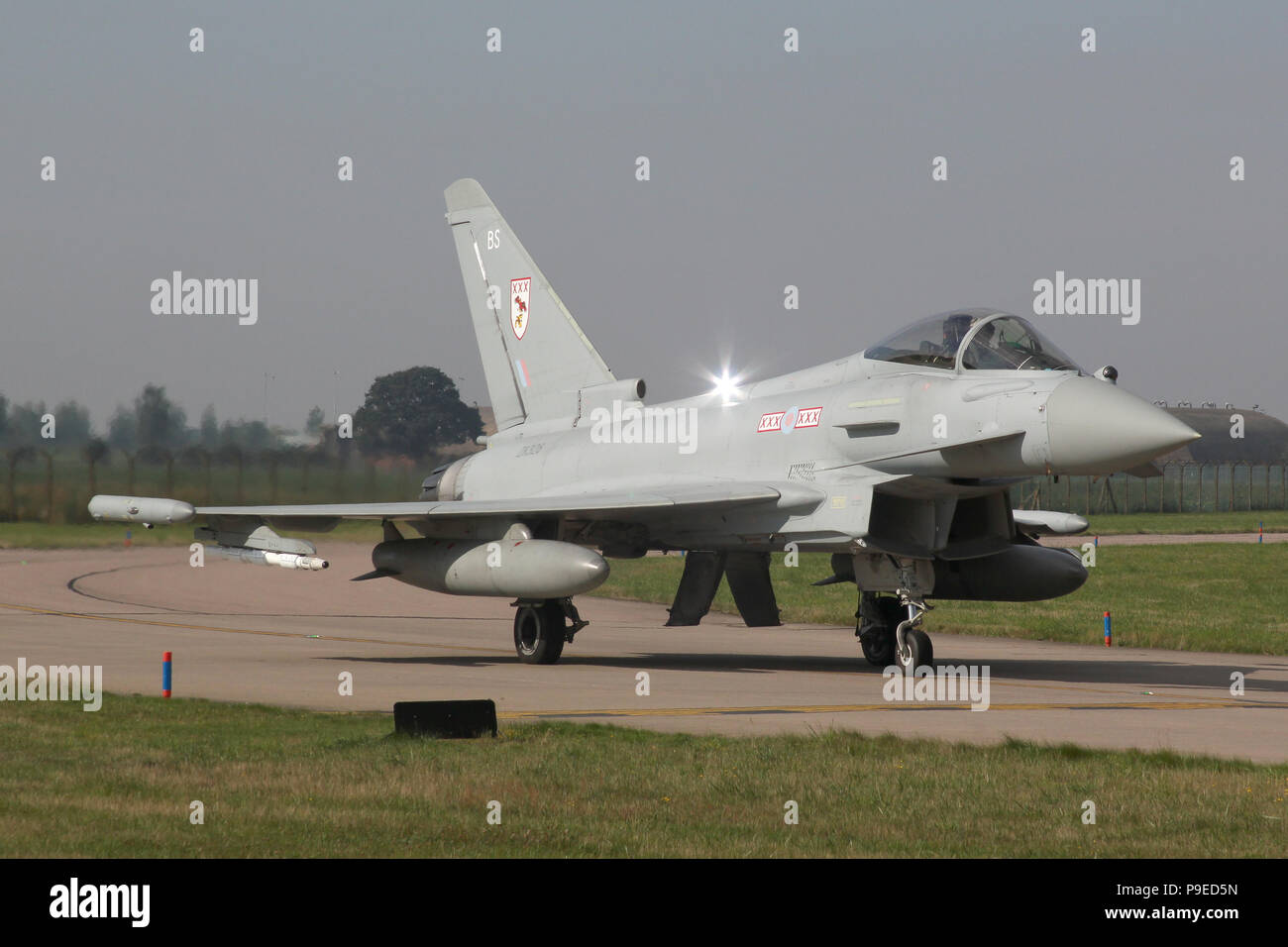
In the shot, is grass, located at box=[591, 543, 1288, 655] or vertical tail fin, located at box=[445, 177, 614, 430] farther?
grass, located at box=[591, 543, 1288, 655]

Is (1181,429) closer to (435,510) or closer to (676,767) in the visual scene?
(676,767)

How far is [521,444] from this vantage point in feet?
69.7

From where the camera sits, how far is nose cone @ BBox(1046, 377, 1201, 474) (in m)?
14.5

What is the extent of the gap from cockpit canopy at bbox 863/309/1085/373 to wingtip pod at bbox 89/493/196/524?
9.07 m

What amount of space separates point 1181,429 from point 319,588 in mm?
24087

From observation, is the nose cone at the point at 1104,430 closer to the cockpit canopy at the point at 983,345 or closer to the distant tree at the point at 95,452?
the cockpit canopy at the point at 983,345

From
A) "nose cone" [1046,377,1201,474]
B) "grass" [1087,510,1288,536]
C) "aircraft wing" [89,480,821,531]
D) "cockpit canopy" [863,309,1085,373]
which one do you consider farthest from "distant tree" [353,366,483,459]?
"grass" [1087,510,1288,536]

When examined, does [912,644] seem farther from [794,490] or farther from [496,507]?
[496,507]

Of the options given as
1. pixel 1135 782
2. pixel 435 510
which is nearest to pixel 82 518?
pixel 435 510

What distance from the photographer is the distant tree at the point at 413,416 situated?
2736 cm

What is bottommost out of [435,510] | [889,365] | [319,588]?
[319,588]

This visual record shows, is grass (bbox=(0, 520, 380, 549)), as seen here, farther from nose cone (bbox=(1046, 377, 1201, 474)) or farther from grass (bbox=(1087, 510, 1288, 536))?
grass (bbox=(1087, 510, 1288, 536))

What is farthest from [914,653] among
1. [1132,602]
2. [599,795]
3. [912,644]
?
[1132,602]
